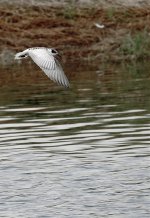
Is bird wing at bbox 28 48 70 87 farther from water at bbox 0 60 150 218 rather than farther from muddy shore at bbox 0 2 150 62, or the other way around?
muddy shore at bbox 0 2 150 62

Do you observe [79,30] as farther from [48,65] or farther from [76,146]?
[48,65]

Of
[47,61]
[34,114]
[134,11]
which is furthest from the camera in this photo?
[134,11]

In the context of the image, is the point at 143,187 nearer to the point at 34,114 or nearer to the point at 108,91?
the point at 34,114

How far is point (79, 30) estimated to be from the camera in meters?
25.5

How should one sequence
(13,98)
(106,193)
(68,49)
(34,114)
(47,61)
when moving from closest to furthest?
(106,193)
(47,61)
(34,114)
(13,98)
(68,49)

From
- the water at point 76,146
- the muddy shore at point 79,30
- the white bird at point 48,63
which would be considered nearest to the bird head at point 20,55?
the white bird at point 48,63

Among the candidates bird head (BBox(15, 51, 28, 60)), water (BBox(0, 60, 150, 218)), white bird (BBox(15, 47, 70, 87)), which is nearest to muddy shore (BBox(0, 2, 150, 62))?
water (BBox(0, 60, 150, 218))

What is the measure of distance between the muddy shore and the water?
3081 millimetres

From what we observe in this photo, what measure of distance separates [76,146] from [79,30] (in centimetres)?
1178

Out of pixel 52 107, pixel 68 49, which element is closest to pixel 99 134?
pixel 52 107

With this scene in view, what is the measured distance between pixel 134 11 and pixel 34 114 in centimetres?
1024

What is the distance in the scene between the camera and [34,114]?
16.6 metres

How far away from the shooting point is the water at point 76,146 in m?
11.0

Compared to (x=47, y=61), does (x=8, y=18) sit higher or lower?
lower
